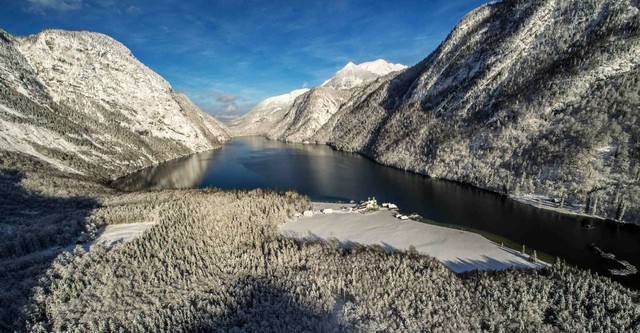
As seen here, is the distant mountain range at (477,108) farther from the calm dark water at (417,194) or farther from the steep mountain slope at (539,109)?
the calm dark water at (417,194)

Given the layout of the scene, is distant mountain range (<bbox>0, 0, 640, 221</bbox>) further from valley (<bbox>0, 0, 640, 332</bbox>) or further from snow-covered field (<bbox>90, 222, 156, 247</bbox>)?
snow-covered field (<bbox>90, 222, 156, 247</bbox>)

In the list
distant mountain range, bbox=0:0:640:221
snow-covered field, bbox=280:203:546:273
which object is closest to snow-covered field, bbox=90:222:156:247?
snow-covered field, bbox=280:203:546:273

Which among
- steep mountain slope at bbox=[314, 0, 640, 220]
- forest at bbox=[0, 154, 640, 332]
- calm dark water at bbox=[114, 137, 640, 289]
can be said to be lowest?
forest at bbox=[0, 154, 640, 332]

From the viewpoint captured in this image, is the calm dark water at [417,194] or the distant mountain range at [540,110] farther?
the distant mountain range at [540,110]

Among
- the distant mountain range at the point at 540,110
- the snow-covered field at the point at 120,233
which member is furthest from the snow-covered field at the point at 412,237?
the distant mountain range at the point at 540,110

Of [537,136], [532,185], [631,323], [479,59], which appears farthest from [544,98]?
[631,323]

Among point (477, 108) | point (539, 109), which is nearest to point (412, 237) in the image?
point (539, 109)
